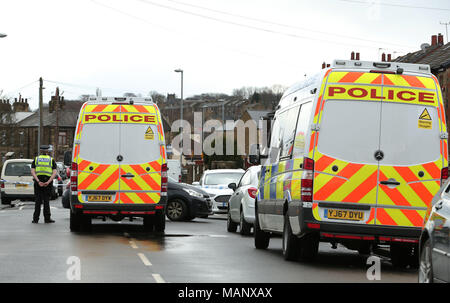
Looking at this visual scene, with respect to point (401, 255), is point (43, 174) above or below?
above

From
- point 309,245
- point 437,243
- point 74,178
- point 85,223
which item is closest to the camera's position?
point 437,243

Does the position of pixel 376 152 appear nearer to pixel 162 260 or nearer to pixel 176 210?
pixel 162 260

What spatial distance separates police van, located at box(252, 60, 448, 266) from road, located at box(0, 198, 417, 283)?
68cm

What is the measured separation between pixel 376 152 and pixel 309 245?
1806 millimetres

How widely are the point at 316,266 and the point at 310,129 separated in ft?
6.58

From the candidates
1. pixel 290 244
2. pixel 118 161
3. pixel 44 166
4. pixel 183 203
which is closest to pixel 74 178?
pixel 118 161

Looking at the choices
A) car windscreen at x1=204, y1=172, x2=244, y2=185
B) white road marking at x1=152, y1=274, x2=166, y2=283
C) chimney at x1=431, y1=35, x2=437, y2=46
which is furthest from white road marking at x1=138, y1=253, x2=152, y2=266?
chimney at x1=431, y1=35, x2=437, y2=46

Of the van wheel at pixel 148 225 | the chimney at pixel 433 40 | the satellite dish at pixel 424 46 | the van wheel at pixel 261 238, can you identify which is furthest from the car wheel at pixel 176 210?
the satellite dish at pixel 424 46

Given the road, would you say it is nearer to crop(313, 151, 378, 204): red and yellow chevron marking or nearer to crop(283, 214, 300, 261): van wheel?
crop(283, 214, 300, 261): van wheel

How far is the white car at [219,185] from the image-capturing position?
31.3 meters

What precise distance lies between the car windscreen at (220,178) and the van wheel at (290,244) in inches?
715

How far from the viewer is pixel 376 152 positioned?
13.5 meters
